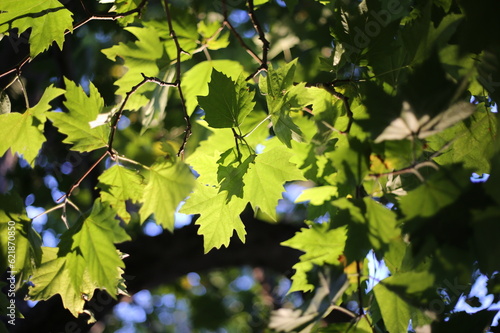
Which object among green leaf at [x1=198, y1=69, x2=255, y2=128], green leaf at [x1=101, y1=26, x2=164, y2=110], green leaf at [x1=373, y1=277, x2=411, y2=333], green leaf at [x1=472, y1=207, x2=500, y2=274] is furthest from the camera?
green leaf at [x1=101, y1=26, x2=164, y2=110]

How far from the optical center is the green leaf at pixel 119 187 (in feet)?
3.59

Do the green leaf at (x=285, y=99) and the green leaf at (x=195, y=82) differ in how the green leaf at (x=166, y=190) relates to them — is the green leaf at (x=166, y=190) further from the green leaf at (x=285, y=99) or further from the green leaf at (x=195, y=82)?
the green leaf at (x=195, y=82)

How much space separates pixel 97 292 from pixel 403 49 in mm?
1964

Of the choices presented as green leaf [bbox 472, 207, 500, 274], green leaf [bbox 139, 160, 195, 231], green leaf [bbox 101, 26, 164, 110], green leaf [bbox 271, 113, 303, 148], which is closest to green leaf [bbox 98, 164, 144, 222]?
green leaf [bbox 139, 160, 195, 231]

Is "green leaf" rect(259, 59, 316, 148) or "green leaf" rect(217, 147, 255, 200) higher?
"green leaf" rect(259, 59, 316, 148)

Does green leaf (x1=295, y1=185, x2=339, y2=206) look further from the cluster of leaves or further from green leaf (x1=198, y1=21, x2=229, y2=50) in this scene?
green leaf (x1=198, y1=21, x2=229, y2=50)

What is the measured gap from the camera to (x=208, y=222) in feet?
3.30

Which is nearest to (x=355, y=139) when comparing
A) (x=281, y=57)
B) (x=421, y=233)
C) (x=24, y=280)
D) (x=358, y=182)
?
(x=358, y=182)

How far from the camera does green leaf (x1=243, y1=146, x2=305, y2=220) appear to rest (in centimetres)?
96

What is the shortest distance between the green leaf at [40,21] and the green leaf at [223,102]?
385 millimetres

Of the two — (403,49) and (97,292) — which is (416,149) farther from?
(97,292)

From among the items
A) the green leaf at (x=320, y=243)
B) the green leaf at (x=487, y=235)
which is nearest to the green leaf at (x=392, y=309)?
the green leaf at (x=320, y=243)

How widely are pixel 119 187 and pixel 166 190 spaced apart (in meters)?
0.23

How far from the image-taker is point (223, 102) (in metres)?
0.94
